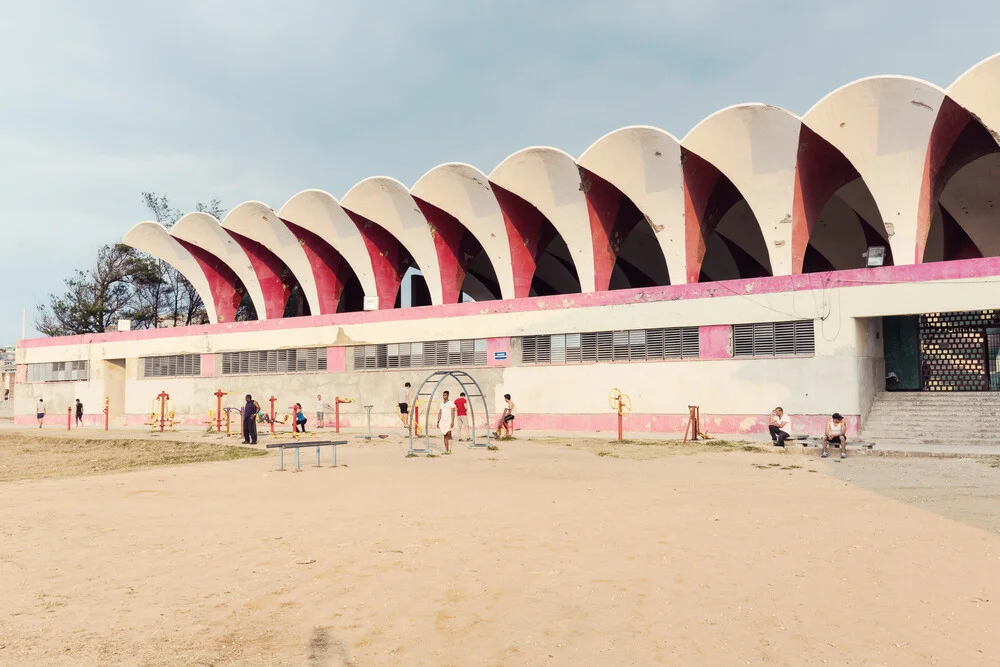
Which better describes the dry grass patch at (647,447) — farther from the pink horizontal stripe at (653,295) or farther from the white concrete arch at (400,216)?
the white concrete arch at (400,216)

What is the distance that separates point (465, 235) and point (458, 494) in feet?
74.9

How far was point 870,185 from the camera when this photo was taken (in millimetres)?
23469

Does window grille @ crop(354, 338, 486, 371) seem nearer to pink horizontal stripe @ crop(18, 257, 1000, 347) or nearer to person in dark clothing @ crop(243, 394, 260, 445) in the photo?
pink horizontal stripe @ crop(18, 257, 1000, 347)

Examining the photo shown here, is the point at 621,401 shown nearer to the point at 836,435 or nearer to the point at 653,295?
the point at 653,295

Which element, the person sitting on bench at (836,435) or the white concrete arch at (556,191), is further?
the white concrete arch at (556,191)

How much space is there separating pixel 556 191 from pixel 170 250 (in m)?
22.7

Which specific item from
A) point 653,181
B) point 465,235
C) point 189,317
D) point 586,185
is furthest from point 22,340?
point 653,181

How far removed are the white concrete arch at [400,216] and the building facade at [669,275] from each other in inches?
3.9

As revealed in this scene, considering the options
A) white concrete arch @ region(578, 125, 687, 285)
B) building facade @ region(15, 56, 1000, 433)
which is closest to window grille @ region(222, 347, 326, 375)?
building facade @ region(15, 56, 1000, 433)

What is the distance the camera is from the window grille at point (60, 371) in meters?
39.6

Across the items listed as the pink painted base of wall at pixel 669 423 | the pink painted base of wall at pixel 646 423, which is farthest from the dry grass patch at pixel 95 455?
the pink painted base of wall at pixel 669 423

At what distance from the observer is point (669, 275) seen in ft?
95.1

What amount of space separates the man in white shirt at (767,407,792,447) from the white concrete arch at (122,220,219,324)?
30.4m

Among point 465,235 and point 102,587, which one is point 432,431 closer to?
point 465,235
